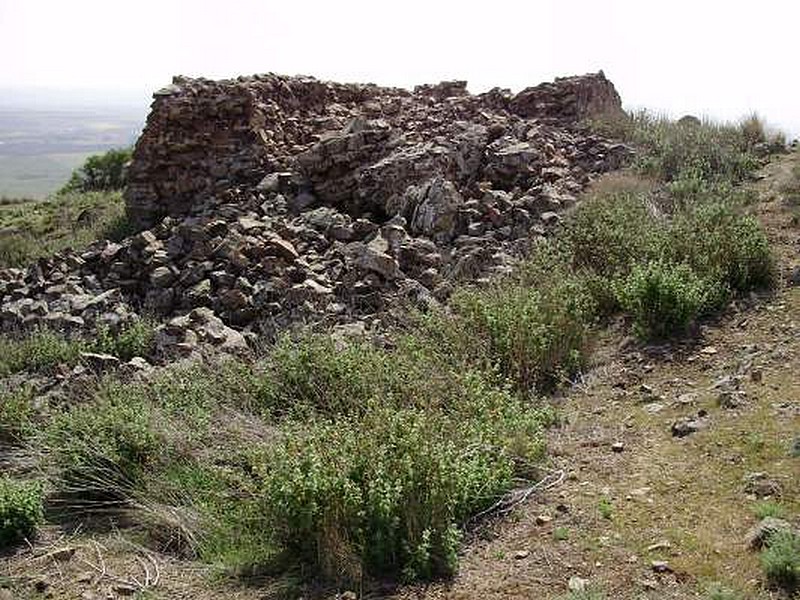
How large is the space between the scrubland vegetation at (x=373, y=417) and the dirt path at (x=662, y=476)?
0.22m

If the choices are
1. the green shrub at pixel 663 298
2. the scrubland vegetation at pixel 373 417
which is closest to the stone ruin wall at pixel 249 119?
the scrubland vegetation at pixel 373 417

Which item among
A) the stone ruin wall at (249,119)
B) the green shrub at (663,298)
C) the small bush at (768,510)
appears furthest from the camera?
the stone ruin wall at (249,119)

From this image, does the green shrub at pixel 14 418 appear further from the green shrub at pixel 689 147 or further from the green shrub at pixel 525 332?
the green shrub at pixel 689 147

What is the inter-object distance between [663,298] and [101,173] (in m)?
18.6

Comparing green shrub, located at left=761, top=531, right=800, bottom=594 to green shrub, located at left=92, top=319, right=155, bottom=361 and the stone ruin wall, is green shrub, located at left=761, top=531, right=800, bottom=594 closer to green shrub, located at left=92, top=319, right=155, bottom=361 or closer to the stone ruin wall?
green shrub, located at left=92, top=319, right=155, bottom=361

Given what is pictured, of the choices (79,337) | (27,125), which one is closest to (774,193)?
(79,337)

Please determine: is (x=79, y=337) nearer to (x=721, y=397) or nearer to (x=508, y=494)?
(x=508, y=494)

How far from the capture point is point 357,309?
7785 millimetres

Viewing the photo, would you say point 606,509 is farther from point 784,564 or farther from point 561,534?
point 784,564

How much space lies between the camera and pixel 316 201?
10172mm

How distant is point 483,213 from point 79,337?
4817mm

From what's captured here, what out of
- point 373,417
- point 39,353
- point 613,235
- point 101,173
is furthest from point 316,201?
point 101,173

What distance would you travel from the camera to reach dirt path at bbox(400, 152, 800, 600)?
3.57m

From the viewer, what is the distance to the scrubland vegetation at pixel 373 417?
3857 mm
